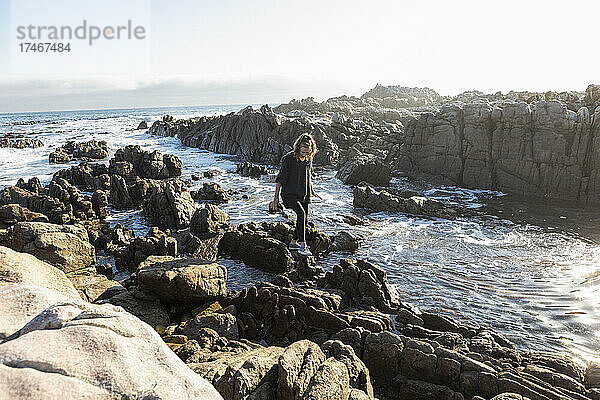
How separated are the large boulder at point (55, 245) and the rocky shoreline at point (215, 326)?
3 cm

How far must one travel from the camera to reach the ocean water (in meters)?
8.14

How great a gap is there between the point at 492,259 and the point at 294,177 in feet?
23.4

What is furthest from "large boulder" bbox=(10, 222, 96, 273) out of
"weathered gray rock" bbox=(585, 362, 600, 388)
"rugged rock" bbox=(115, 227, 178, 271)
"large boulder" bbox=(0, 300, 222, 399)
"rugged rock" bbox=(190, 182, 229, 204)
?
"weathered gray rock" bbox=(585, 362, 600, 388)

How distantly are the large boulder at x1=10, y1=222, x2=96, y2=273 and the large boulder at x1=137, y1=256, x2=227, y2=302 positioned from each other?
243 cm

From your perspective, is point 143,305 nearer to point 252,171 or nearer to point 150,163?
point 252,171

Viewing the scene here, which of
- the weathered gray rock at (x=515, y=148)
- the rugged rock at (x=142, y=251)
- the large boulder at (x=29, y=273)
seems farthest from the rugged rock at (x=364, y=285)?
the weathered gray rock at (x=515, y=148)

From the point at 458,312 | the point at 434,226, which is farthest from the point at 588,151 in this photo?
the point at 458,312

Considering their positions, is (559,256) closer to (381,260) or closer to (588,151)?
(381,260)

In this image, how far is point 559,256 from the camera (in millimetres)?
12383

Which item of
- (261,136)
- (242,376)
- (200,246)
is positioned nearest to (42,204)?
(200,246)

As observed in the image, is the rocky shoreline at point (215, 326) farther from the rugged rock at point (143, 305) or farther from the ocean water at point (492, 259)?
the ocean water at point (492, 259)

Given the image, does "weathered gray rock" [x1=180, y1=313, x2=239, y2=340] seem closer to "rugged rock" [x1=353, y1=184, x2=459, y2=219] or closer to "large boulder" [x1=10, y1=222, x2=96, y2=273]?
"large boulder" [x1=10, y1=222, x2=96, y2=273]

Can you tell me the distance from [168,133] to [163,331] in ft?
199

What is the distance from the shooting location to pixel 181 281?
7715 mm
